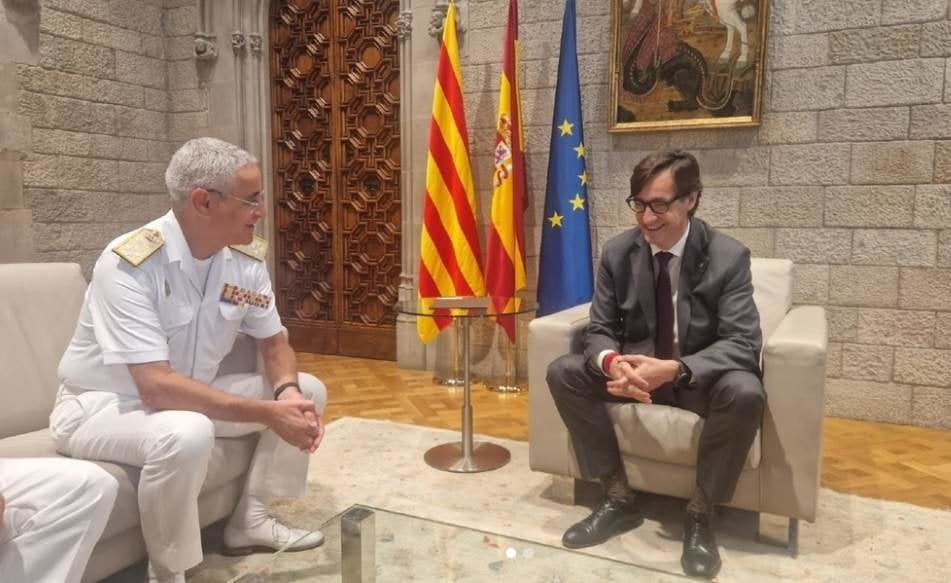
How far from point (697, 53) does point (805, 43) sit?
19.3 inches

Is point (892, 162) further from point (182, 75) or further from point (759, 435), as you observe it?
point (182, 75)

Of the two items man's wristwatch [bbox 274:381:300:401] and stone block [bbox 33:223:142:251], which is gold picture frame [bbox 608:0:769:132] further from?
stone block [bbox 33:223:142:251]

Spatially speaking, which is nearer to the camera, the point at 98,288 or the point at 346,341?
the point at 98,288

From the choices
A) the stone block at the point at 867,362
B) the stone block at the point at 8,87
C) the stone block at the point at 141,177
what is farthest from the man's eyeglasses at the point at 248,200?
the stone block at the point at 141,177

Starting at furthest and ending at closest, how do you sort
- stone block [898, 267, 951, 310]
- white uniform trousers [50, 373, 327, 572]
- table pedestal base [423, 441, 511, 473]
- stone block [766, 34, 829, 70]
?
stone block [766, 34, 829, 70]
stone block [898, 267, 951, 310]
table pedestal base [423, 441, 511, 473]
white uniform trousers [50, 373, 327, 572]

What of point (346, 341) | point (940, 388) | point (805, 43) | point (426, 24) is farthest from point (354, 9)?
point (940, 388)

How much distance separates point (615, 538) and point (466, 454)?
29.9 inches

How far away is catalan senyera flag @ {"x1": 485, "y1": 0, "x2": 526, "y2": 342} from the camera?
12.3 feet

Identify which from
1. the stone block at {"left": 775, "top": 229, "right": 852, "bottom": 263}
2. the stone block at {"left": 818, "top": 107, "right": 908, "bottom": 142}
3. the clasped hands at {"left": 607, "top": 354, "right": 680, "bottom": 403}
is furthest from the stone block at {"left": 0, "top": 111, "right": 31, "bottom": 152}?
the stone block at {"left": 818, "top": 107, "right": 908, "bottom": 142}

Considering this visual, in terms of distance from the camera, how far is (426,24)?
13.7 feet

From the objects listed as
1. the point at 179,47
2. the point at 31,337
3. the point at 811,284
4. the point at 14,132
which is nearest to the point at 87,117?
the point at 14,132

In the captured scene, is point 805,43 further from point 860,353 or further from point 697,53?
point 860,353

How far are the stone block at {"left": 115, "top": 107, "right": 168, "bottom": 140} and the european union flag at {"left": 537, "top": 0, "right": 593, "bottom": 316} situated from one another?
3.04 metres

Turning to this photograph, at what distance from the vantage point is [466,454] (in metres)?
2.67
